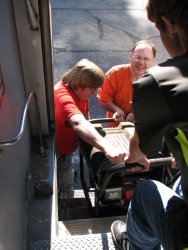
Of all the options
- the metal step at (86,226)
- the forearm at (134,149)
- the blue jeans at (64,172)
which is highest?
the forearm at (134,149)

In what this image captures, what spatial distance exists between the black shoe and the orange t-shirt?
4.61 feet

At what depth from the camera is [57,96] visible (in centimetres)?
333

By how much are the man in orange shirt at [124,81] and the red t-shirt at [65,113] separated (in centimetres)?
35

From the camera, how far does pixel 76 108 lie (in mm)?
3201

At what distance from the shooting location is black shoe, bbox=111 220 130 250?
2578mm

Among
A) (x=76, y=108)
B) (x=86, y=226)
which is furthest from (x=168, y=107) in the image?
(x=86, y=226)

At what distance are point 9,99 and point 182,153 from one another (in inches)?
50.2

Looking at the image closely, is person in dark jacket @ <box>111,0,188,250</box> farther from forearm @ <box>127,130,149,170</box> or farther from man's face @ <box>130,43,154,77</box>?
man's face @ <box>130,43,154,77</box>

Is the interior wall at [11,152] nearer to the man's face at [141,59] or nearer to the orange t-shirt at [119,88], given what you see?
the orange t-shirt at [119,88]

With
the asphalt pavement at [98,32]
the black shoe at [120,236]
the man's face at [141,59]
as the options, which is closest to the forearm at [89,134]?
the black shoe at [120,236]

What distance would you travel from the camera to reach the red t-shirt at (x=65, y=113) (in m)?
3.21

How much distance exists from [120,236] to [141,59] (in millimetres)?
1839

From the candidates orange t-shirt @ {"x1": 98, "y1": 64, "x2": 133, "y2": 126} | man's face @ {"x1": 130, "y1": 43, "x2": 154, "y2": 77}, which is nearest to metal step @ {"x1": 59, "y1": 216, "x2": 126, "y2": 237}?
orange t-shirt @ {"x1": 98, "y1": 64, "x2": 133, "y2": 126}

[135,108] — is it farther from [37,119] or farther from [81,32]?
[81,32]
